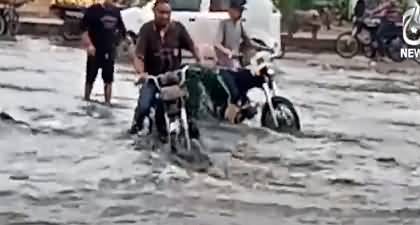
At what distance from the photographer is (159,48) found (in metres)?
12.3

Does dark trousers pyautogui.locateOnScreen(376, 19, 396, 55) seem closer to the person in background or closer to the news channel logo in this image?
the news channel logo

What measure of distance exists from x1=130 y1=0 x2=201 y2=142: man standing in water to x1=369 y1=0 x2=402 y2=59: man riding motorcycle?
53.1ft

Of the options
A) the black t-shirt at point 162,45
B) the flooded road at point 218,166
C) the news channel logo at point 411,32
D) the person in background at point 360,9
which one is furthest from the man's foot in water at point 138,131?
the person in background at point 360,9

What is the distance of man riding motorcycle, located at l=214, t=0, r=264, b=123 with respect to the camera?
47.4ft

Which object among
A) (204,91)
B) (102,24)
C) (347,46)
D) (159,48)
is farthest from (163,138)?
(347,46)

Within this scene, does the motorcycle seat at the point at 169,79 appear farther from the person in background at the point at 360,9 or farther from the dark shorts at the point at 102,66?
the person in background at the point at 360,9

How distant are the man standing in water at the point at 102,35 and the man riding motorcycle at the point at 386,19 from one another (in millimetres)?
12389

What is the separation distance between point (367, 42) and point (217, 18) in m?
5.92

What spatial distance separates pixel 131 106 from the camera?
16.7m

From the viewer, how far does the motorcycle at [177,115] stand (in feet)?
39.2

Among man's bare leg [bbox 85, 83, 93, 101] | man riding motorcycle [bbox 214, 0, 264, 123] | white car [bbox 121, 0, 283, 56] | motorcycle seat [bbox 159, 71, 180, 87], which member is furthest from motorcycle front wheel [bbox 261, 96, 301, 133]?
white car [bbox 121, 0, 283, 56]

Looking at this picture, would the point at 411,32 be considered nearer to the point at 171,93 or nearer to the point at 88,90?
the point at 88,90

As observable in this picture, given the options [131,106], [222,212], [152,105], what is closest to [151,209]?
[222,212]

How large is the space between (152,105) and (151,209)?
2.96m
